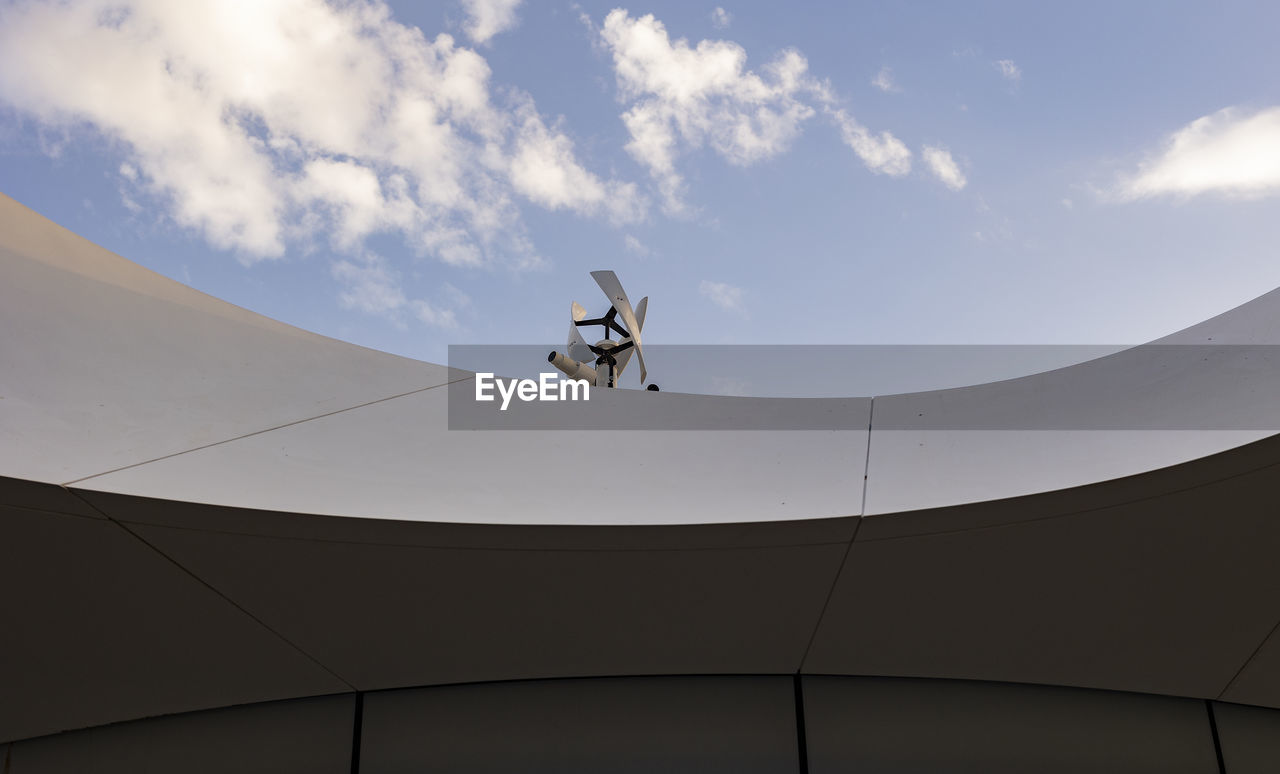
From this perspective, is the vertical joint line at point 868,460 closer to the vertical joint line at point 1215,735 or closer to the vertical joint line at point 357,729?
the vertical joint line at point 1215,735

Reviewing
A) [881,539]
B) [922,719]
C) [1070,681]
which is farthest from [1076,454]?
[922,719]

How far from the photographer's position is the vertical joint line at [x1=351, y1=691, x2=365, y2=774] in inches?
309

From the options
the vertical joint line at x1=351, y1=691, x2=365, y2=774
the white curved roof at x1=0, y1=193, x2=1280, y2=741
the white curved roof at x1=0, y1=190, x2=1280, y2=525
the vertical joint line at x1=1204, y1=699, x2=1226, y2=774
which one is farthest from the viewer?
the vertical joint line at x1=351, y1=691, x2=365, y2=774

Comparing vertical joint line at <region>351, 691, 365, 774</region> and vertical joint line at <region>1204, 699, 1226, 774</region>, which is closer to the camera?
vertical joint line at <region>1204, 699, 1226, 774</region>

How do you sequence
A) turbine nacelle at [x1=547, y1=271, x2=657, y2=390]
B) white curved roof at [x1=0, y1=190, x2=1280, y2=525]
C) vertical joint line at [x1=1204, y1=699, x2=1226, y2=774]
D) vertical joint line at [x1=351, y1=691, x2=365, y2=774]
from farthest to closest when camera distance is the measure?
1. turbine nacelle at [x1=547, y1=271, x2=657, y2=390]
2. vertical joint line at [x1=351, y1=691, x2=365, y2=774]
3. vertical joint line at [x1=1204, y1=699, x2=1226, y2=774]
4. white curved roof at [x1=0, y1=190, x2=1280, y2=525]

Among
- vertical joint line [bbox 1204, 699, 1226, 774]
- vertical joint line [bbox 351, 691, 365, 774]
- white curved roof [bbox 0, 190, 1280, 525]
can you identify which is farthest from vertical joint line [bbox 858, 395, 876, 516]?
vertical joint line [bbox 351, 691, 365, 774]

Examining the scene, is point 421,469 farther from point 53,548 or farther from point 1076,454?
point 1076,454

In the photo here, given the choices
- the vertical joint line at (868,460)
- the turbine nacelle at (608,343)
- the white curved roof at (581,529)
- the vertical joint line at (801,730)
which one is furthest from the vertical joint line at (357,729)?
the turbine nacelle at (608,343)

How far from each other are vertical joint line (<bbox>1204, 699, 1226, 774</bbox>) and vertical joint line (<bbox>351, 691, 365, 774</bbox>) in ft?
24.4

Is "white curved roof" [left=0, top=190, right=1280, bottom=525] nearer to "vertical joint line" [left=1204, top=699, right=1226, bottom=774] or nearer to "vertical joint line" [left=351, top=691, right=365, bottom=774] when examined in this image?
"vertical joint line" [left=351, top=691, right=365, bottom=774]

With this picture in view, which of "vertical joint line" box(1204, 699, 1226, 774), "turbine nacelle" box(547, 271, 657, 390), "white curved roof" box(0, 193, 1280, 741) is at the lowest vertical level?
"vertical joint line" box(1204, 699, 1226, 774)

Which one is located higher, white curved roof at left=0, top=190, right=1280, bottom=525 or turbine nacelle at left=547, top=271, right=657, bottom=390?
turbine nacelle at left=547, top=271, right=657, bottom=390

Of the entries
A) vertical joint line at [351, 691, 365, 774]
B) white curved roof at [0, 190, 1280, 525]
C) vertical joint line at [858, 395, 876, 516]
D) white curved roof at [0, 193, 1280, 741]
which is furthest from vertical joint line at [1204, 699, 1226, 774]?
vertical joint line at [351, 691, 365, 774]

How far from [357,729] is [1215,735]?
7546 millimetres
